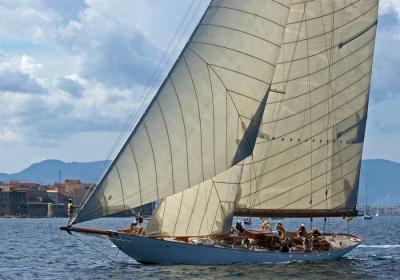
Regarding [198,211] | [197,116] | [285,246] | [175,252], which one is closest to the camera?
[197,116]

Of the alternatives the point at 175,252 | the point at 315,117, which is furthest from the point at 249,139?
the point at 315,117

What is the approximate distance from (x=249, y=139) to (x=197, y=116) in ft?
7.93

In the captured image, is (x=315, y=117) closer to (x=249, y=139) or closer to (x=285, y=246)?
(x=285, y=246)

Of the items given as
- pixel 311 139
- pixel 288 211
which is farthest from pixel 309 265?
pixel 311 139

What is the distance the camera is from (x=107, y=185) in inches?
1371

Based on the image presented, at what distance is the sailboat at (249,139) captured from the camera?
35.2 m

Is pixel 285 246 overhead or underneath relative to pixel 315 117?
underneath

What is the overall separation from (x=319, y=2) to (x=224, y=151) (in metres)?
12.1

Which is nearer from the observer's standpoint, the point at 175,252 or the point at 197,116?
the point at 197,116

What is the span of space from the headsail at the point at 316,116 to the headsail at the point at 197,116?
6824mm

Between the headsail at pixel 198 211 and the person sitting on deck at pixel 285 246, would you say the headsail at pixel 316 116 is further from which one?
the headsail at pixel 198 211

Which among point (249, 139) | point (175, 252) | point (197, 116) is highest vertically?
point (197, 116)

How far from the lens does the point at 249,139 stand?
Result: 36.5 metres

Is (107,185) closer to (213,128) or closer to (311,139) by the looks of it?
(213,128)
